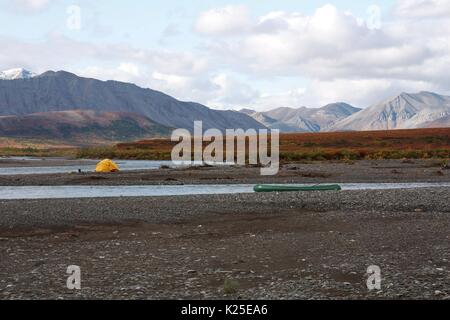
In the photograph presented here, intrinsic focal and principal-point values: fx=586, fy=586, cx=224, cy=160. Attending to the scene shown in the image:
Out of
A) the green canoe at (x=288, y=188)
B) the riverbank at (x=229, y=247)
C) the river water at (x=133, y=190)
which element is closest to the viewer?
the riverbank at (x=229, y=247)

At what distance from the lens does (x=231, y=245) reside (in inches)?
716

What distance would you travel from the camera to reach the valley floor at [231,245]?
1262 centimetres

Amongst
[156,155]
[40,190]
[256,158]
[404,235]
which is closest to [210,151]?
[156,155]

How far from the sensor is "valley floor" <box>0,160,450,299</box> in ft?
41.4

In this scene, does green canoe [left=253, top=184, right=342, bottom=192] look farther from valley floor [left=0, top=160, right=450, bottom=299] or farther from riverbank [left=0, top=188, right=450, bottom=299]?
riverbank [left=0, top=188, right=450, bottom=299]

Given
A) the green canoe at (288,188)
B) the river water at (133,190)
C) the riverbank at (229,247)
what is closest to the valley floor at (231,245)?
the riverbank at (229,247)

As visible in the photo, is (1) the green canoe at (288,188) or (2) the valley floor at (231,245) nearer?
(2) the valley floor at (231,245)

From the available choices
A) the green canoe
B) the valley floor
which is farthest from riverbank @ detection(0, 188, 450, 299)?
the green canoe

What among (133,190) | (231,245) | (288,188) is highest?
(288,188)

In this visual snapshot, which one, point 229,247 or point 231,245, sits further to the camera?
point 231,245

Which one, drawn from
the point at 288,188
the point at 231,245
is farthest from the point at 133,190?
the point at 231,245

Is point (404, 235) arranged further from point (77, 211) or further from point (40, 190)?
point (40, 190)

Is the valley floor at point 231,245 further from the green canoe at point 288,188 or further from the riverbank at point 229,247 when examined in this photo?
the green canoe at point 288,188

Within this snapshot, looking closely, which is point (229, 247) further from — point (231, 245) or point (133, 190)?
point (133, 190)
